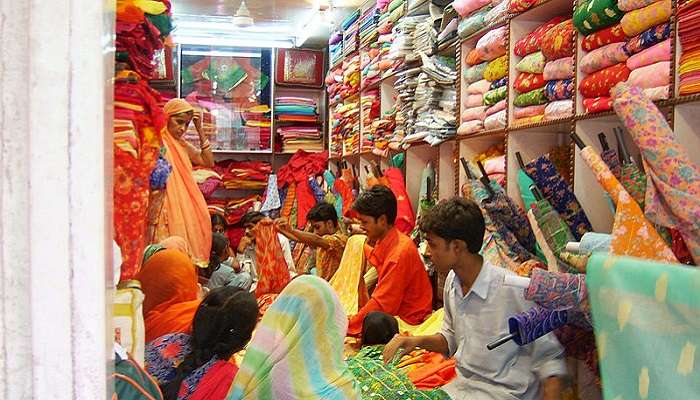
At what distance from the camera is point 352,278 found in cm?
423

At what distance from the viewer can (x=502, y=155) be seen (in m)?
3.59

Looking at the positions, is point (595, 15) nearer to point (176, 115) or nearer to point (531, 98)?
point (531, 98)

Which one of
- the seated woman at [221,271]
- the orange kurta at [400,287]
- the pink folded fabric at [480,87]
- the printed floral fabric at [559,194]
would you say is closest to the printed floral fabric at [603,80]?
the printed floral fabric at [559,194]

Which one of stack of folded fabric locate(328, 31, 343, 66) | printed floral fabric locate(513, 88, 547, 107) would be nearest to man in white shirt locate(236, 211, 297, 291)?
printed floral fabric locate(513, 88, 547, 107)

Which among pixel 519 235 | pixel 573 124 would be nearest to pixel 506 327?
pixel 519 235

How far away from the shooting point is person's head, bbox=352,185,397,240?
3.74 m

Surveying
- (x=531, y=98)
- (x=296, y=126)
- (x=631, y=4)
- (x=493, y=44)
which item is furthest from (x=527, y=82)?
(x=296, y=126)

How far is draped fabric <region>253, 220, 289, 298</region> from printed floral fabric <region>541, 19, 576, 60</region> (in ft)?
6.89

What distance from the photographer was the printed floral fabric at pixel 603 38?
2.54 m

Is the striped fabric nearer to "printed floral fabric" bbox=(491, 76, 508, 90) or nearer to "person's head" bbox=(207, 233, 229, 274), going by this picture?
"printed floral fabric" bbox=(491, 76, 508, 90)

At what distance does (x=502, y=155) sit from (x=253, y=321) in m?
1.91

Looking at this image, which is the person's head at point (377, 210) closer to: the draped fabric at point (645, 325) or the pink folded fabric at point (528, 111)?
the pink folded fabric at point (528, 111)

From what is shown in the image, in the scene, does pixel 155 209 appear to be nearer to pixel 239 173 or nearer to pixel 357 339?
pixel 357 339

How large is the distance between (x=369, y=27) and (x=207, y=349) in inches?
153
